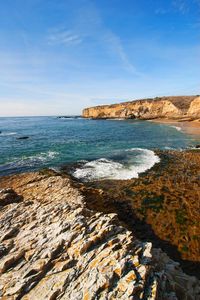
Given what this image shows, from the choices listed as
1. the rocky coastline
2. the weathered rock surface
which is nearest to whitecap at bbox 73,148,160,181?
the weathered rock surface

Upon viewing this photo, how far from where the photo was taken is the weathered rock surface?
7.41 meters

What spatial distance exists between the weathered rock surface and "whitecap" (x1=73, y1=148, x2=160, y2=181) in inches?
470

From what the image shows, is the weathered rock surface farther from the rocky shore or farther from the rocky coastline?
the rocky coastline

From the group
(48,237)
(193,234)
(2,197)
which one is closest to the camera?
(48,237)

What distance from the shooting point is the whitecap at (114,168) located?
24252mm

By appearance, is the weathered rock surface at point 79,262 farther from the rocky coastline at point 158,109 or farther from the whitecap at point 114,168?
the rocky coastline at point 158,109

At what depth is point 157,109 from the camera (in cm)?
11662

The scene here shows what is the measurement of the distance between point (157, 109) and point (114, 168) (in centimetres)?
9724

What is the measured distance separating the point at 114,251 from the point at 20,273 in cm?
381

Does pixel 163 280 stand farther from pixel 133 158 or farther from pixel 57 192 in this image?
pixel 133 158

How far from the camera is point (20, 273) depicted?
8.45 metres

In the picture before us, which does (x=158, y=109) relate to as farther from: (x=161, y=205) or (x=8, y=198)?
(x=8, y=198)

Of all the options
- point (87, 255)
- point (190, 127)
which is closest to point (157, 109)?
point (190, 127)

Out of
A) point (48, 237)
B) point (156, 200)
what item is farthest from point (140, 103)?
point (48, 237)
